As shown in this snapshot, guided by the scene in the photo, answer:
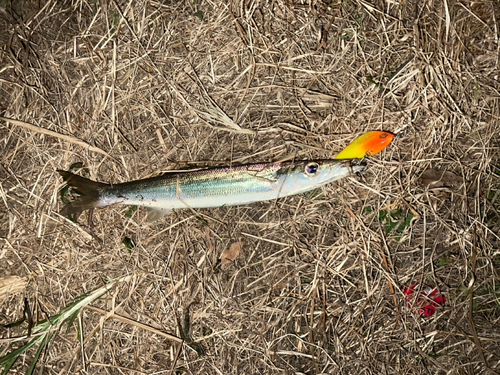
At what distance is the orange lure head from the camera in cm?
292

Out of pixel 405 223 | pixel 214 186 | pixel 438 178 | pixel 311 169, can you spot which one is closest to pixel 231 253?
pixel 214 186

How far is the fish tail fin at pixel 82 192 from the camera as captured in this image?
3.19 m

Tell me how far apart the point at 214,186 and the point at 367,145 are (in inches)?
60.0

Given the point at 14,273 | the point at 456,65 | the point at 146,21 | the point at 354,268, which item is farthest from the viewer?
the point at 14,273

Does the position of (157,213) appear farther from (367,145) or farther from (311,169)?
(367,145)

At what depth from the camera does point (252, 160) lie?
329cm

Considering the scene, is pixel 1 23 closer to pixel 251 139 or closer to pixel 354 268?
pixel 251 139

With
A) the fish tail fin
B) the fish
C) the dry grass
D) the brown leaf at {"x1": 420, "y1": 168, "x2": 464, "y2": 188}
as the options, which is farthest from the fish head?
the fish tail fin

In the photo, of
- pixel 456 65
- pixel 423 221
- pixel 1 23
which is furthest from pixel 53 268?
pixel 456 65

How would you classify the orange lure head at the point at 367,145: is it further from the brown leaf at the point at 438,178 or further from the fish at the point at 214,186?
the brown leaf at the point at 438,178

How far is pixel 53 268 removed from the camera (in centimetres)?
353

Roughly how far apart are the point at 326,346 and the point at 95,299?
2.55 m

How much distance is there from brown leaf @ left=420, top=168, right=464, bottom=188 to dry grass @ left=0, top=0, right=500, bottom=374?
53 mm

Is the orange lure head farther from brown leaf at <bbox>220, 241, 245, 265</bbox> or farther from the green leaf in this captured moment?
brown leaf at <bbox>220, 241, 245, 265</bbox>
